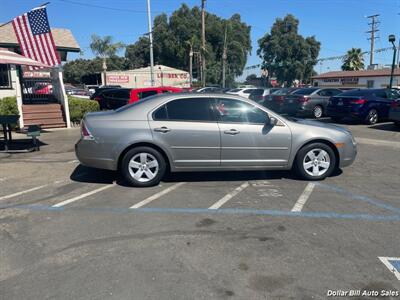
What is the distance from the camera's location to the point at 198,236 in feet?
13.9

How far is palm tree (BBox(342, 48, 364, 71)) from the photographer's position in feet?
222

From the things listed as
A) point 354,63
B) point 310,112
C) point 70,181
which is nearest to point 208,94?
point 70,181

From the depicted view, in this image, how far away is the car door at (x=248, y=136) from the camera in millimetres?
6145

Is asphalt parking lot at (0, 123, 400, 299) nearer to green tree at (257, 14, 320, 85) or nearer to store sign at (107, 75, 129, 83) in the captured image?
store sign at (107, 75, 129, 83)

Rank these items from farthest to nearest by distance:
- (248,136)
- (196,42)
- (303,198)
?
(196,42), (248,136), (303,198)

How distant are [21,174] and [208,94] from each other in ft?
12.9

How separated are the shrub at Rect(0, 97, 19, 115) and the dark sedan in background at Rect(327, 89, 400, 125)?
12.6 m

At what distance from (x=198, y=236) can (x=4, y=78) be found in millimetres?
13712

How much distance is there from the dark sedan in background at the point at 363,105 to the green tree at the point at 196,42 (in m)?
42.8

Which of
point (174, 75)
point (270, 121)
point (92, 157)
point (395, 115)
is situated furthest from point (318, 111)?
point (174, 75)

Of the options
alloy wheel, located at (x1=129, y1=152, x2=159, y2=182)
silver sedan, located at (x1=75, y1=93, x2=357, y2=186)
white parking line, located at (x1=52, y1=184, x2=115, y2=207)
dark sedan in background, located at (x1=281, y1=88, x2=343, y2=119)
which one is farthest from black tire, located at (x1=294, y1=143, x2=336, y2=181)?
dark sedan in background, located at (x1=281, y1=88, x2=343, y2=119)

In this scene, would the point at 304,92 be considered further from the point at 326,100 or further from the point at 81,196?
the point at 81,196

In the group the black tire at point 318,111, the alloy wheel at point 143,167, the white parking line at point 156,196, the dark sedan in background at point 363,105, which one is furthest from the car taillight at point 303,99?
the alloy wheel at point 143,167

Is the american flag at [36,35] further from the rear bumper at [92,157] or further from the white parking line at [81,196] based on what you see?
the white parking line at [81,196]
